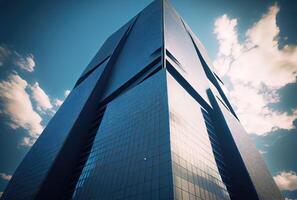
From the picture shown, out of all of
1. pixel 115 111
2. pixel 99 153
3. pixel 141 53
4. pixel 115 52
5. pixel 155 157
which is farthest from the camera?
pixel 115 52

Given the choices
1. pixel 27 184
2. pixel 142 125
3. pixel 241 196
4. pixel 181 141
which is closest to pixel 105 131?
pixel 142 125

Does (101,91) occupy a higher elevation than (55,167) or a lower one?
higher

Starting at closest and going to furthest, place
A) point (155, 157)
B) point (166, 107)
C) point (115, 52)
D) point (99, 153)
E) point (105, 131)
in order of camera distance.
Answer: point (155, 157), point (166, 107), point (99, 153), point (105, 131), point (115, 52)

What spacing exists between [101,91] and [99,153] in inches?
839

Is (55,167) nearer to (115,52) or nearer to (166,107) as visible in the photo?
(166,107)

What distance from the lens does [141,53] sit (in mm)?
38625

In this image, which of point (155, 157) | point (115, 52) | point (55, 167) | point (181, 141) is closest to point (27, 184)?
point (55, 167)

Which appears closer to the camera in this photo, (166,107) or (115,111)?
(166,107)

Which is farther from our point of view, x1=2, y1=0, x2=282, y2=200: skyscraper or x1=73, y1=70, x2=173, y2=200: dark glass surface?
x1=2, y1=0, x2=282, y2=200: skyscraper

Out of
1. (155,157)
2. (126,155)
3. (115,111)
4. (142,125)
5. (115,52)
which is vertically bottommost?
(155,157)

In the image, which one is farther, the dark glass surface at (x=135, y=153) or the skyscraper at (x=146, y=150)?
the skyscraper at (x=146, y=150)

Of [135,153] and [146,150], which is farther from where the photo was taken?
[135,153]

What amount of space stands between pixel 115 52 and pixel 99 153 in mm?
37763

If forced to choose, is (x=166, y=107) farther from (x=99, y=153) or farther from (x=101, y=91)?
(x=101, y=91)
